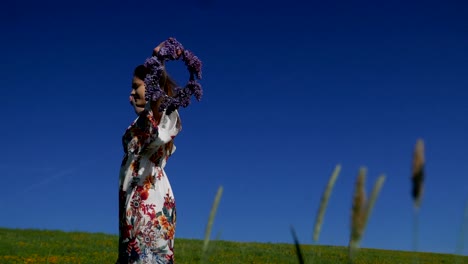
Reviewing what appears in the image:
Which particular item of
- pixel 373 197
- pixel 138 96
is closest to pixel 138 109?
pixel 138 96

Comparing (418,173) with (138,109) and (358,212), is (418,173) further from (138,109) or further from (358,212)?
(138,109)

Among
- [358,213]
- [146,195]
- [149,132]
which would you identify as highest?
[149,132]

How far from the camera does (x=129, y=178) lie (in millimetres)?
5207

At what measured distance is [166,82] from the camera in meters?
5.33

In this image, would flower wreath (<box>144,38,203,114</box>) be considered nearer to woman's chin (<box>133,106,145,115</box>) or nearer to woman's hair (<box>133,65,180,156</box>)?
woman's hair (<box>133,65,180,156</box>)

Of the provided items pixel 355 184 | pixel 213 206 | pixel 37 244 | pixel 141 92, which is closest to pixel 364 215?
pixel 355 184

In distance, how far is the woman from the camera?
5.09 m

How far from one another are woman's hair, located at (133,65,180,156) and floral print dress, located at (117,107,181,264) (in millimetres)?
172

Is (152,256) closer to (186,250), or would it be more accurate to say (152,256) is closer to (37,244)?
(186,250)

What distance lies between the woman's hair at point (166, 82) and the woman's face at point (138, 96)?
5 cm

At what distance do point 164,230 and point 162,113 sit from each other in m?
1.10

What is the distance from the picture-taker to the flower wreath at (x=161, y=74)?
5.02m

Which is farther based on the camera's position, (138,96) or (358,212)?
(138,96)

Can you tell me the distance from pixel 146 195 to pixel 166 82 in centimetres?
108
